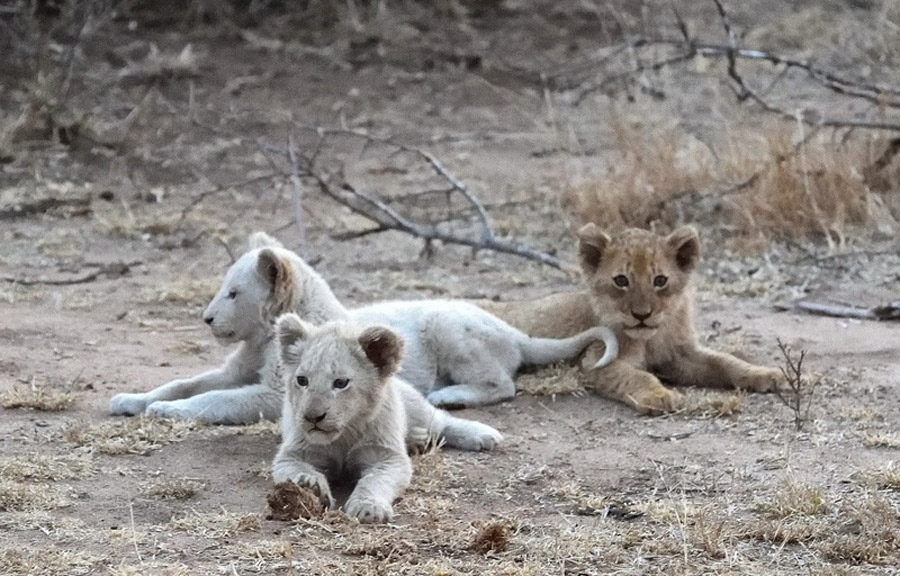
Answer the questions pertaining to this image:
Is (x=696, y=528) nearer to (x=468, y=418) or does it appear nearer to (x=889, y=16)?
(x=468, y=418)

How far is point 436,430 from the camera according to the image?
20.1 ft

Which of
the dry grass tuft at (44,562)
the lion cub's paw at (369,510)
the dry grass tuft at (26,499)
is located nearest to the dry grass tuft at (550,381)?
the lion cub's paw at (369,510)

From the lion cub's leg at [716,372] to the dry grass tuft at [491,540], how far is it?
97.5 inches

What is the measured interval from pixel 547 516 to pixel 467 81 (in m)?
9.77

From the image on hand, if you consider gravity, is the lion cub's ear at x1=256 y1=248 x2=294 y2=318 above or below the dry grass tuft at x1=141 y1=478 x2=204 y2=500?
above

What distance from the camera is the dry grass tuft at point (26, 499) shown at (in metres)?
5.23

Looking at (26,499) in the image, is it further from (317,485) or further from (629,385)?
(629,385)

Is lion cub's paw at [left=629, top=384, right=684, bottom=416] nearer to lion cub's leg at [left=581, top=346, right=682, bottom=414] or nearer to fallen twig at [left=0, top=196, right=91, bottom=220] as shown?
lion cub's leg at [left=581, top=346, right=682, bottom=414]

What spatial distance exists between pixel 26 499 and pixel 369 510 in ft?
3.92

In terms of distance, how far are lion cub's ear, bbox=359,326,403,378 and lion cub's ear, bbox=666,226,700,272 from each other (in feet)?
6.74

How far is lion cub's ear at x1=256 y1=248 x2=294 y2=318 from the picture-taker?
21.6 feet

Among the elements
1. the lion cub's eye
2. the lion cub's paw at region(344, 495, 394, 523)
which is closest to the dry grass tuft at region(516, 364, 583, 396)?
the lion cub's eye

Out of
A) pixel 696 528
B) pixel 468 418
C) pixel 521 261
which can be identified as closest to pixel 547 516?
pixel 696 528

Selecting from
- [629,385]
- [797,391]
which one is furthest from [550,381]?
[797,391]
